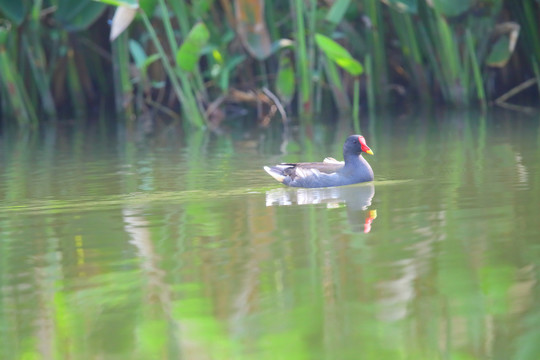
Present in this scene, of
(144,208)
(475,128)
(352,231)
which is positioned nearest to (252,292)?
(352,231)

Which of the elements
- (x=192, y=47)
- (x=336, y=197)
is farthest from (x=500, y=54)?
(x=336, y=197)

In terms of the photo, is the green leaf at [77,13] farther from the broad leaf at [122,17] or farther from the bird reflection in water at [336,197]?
the bird reflection in water at [336,197]

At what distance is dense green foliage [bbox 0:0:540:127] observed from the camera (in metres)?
12.0

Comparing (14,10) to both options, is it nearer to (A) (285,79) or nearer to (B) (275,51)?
(B) (275,51)

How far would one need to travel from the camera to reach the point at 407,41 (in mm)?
12922

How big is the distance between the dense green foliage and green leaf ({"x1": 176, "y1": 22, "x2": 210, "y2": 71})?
13 mm

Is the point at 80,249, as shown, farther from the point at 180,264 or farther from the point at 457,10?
the point at 457,10

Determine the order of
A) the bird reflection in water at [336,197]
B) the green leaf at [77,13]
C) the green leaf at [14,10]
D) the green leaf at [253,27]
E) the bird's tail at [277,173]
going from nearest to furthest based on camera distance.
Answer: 1. the bird reflection in water at [336,197]
2. the bird's tail at [277,173]
3. the green leaf at [253,27]
4. the green leaf at [14,10]
5. the green leaf at [77,13]

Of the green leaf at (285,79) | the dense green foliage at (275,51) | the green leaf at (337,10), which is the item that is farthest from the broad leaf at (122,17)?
the green leaf at (337,10)

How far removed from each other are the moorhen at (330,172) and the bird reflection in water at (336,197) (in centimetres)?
5

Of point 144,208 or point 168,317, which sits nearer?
point 168,317

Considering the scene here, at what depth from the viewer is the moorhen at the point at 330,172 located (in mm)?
6965

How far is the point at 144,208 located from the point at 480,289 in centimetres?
289

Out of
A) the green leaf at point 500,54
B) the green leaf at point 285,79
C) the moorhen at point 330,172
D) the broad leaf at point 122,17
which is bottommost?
the moorhen at point 330,172
